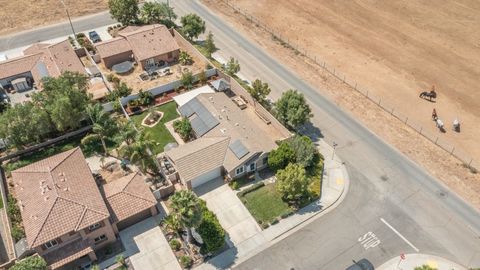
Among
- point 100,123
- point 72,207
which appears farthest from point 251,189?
point 100,123

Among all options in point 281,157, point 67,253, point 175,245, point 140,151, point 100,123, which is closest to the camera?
point 67,253

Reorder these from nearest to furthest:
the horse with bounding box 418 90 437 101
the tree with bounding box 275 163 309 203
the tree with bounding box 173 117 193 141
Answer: the tree with bounding box 275 163 309 203 < the tree with bounding box 173 117 193 141 < the horse with bounding box 418 90 437 101

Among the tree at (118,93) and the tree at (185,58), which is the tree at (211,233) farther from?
the tree at (185,58)

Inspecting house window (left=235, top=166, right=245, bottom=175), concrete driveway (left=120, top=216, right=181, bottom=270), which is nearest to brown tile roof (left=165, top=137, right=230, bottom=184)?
house window (left=235, top=166, right=245, bottom=175)

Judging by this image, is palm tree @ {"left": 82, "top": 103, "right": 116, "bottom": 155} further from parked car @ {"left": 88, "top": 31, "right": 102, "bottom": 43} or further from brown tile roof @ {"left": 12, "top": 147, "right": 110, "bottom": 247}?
parked car @ {"left": 88, "top": 31, "right": 102, "bottom": 43}

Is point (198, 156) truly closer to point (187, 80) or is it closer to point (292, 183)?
point (292, 183)
